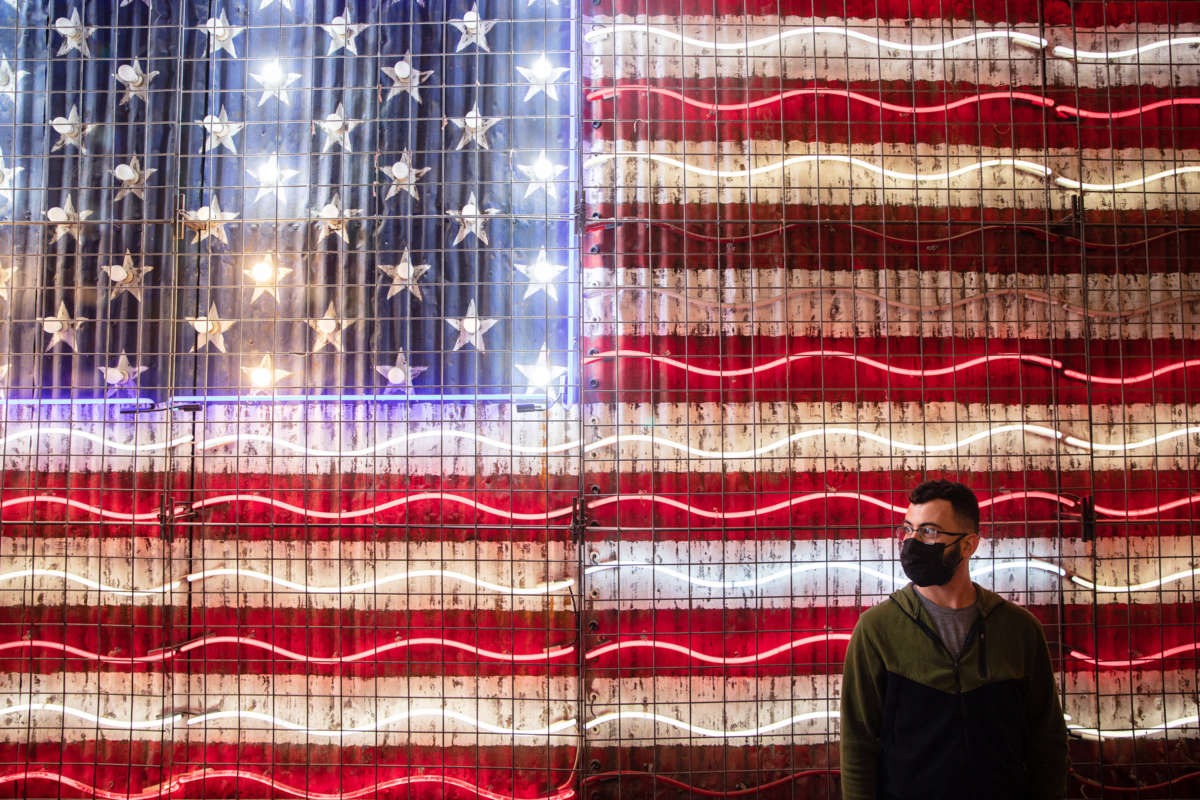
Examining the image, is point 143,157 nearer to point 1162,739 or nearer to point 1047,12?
point 1047,12

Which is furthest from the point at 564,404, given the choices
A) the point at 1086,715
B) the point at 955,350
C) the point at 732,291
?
the point at 1086,715

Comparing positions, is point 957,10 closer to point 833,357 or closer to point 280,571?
point 833,357

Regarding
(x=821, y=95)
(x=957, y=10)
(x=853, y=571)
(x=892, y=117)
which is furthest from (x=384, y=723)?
(x=957, y=10)

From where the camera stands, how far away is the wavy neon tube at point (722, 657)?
292cm

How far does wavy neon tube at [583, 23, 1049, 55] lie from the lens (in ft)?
10.1

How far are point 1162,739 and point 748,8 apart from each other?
414 centimetres

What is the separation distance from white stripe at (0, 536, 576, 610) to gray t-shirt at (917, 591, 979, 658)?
62.9 inches

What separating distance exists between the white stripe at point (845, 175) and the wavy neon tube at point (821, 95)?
0.59 feet

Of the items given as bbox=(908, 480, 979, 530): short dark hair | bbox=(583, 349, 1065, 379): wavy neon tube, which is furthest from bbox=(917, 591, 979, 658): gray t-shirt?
bbox=(583, 349, 1065, 379): wavy neon tube

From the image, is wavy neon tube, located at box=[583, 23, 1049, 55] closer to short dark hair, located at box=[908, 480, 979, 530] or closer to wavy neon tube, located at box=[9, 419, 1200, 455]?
wavy neon tube, located at box=[9, 419, 1200, 455]

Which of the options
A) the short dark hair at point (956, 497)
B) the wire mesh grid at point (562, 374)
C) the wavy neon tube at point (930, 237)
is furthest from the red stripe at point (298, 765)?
the wavy neon tube at point (930, 237)

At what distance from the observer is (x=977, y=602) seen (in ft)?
6.55

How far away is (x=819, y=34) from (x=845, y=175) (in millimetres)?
735

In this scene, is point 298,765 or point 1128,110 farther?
point 1128,110
